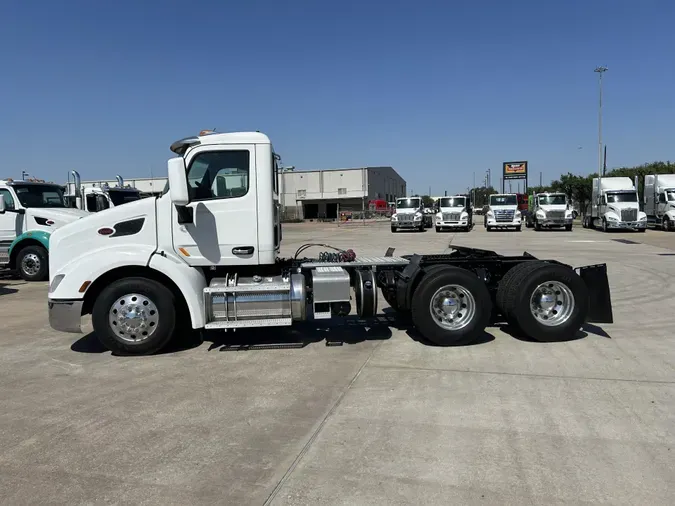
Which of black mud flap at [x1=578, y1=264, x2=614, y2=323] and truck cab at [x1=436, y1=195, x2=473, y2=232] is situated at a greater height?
truck cab at [x1=436, y1=195, x2=473, y2=232]

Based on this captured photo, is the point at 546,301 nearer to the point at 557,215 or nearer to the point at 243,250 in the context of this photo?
the point at 243,250

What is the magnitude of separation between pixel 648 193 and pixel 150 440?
38.4m

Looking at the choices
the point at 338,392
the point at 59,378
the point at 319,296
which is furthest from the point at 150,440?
the point at 319,296

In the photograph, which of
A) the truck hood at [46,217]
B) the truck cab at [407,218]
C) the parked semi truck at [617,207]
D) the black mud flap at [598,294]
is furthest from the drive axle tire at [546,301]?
the truck cab at [407,218]

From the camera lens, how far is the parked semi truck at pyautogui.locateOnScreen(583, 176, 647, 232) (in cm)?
3138

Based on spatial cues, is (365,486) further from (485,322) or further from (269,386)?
(485,322)

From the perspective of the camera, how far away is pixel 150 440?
4145mm

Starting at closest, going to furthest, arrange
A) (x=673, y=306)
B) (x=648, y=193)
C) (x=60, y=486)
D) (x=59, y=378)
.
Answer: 1. (x=60, y=486)
2. (x=59, y=378)
3. (x=673, y=306)
4. (x=648, y=193)

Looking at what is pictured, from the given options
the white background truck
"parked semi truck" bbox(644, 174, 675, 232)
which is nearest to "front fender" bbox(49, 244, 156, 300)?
the white background truck

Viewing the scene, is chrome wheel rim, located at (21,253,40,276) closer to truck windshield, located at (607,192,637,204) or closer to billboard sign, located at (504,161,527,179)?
truck windshield, located at (607,192,637,204)

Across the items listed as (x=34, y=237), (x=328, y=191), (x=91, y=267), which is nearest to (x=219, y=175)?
(x=91, y=267)

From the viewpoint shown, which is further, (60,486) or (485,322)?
(485,322)

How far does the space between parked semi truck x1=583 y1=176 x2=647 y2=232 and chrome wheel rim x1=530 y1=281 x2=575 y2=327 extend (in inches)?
1114

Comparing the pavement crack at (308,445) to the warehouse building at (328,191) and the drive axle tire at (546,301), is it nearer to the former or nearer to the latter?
Result: the drive axle tire at (546,301)
